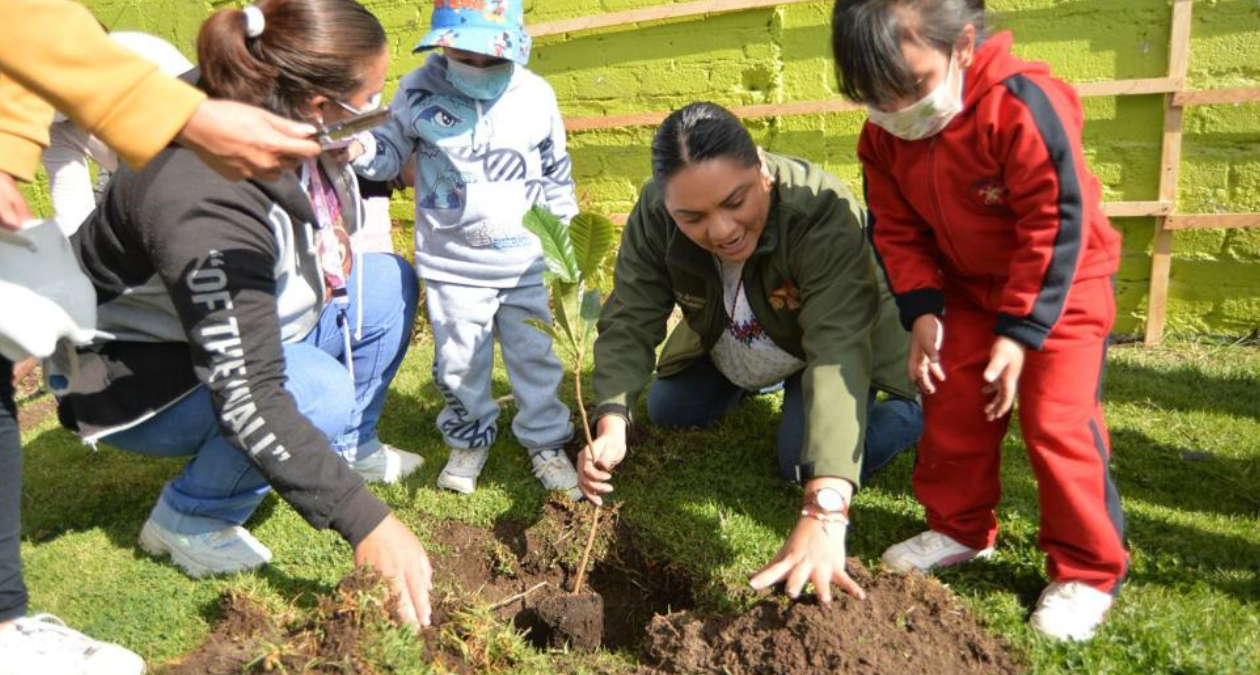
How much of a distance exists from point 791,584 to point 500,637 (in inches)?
29.7

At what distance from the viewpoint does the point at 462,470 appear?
135 inches

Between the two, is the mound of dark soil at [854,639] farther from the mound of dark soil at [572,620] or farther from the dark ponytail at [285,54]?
the dark ponytail at [285,54]

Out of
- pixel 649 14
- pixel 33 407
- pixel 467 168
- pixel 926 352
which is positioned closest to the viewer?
pixel 926 352

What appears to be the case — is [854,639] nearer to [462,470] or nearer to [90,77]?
[462,470]

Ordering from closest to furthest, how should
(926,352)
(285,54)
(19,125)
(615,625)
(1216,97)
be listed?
(19,125), (285,54), (926,352), (615,625), (1216,97)

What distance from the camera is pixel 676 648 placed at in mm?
2336

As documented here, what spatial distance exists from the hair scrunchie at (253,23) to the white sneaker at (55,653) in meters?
1.49

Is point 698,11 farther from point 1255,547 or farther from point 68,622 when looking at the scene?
point 68,622

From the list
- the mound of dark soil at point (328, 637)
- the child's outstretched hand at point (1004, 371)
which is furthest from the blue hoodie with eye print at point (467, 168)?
the child's outstretched hand at point (1004, 371)

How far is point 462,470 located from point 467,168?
1050 millimetres

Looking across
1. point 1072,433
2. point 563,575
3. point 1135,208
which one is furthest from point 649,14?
point 1072,433

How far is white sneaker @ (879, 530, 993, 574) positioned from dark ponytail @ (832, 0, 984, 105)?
3.99ft

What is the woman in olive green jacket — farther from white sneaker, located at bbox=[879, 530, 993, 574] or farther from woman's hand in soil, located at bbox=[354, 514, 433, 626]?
woman's hand in soil, located at bbox=[354, 514, 433, 626]

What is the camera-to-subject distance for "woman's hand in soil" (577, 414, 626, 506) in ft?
8.54
